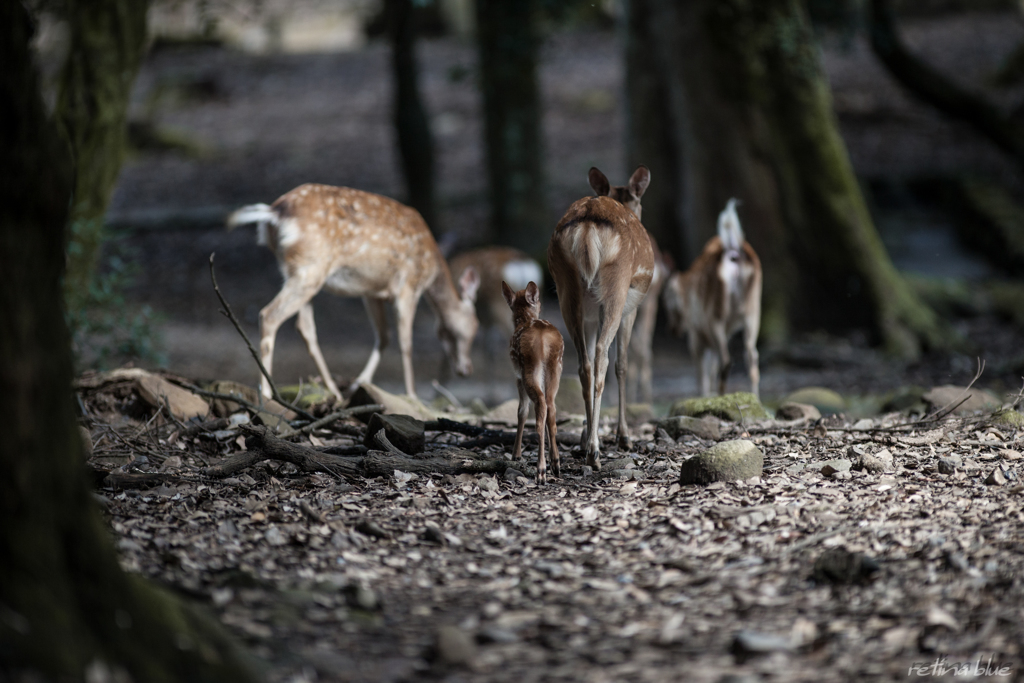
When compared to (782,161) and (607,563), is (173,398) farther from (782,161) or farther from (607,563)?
(782,161)

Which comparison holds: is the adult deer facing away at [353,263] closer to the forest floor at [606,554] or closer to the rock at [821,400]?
the forest floor at [606,554]

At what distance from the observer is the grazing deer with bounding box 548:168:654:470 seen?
16.2ft

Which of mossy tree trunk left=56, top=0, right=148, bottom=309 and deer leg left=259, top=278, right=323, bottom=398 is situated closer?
deer leg left=259, top=278, right=323, bottom=398

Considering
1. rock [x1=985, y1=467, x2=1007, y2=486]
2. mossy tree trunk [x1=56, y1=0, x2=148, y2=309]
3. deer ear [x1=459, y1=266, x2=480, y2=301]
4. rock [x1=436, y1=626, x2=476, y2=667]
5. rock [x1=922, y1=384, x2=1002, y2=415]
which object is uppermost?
mossy tree trunk [x1=56, y1=0, x2=148, y2=309]

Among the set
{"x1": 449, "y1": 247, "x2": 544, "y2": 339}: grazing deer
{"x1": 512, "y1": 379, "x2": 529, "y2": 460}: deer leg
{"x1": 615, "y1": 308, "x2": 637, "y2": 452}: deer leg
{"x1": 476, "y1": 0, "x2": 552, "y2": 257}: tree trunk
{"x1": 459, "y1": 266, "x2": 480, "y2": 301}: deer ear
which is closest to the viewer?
{"x1": 512, "y1": 379, "x2": 529, "y2": 460}: deer leg

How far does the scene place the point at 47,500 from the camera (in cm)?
240

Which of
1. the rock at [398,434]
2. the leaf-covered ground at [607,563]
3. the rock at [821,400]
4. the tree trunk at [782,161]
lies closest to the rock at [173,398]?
the leaf-covered ground at [607,563]

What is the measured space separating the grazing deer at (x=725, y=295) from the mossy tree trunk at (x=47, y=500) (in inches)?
221

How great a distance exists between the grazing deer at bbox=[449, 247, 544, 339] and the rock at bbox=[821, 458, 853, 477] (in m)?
5.21

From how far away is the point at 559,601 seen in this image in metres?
3.14

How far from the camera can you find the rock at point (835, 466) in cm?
449

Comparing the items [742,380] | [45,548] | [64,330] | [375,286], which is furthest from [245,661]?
[742,380]

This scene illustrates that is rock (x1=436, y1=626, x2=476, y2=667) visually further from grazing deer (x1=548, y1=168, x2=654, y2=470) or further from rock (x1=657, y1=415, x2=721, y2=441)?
rock (x1=657, y1=415, x2=721, y2=441)

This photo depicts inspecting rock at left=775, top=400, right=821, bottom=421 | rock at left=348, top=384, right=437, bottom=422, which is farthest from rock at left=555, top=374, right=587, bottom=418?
rock at left=775, top=400, right=821, bottom=421
